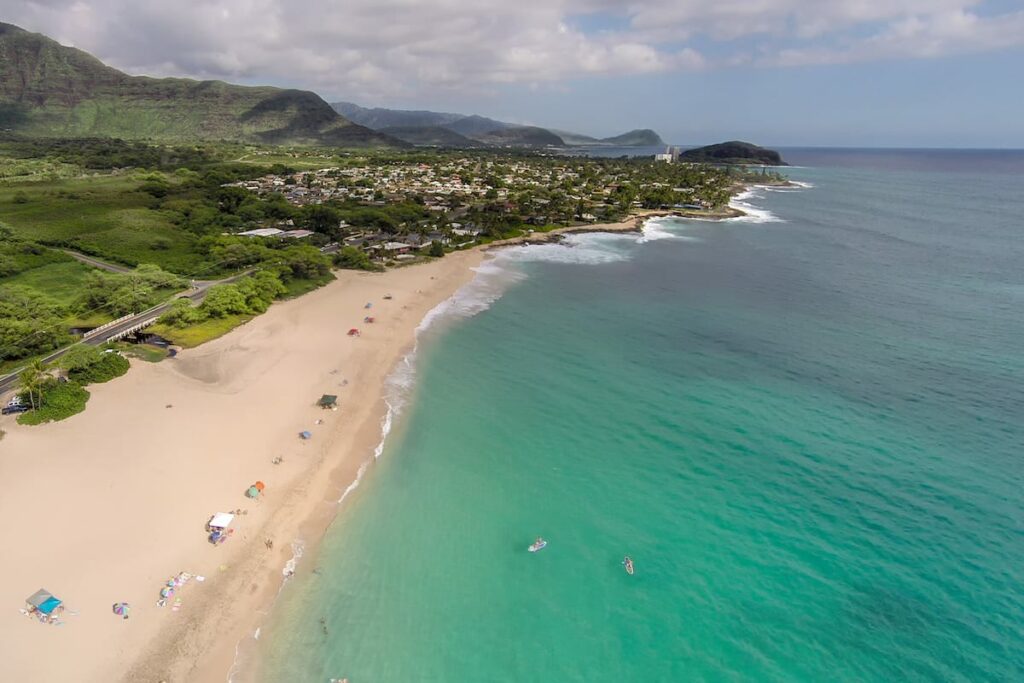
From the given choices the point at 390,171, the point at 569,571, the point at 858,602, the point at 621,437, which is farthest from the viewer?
the point at 390,171

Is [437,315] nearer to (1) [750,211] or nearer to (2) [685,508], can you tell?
(2) [685,508]

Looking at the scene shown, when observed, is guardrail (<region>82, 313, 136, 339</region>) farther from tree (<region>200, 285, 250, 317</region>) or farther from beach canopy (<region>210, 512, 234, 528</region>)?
beach canopy (<region>210, 512, 234, 528</region>)

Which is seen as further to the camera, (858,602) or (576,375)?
(576,375)

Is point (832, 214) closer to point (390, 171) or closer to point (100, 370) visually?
point (390, 171)

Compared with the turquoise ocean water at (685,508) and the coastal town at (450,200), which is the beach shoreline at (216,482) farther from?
the coastal town at (450,200)

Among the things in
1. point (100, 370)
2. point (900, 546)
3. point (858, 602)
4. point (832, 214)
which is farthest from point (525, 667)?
point (832, 214)
